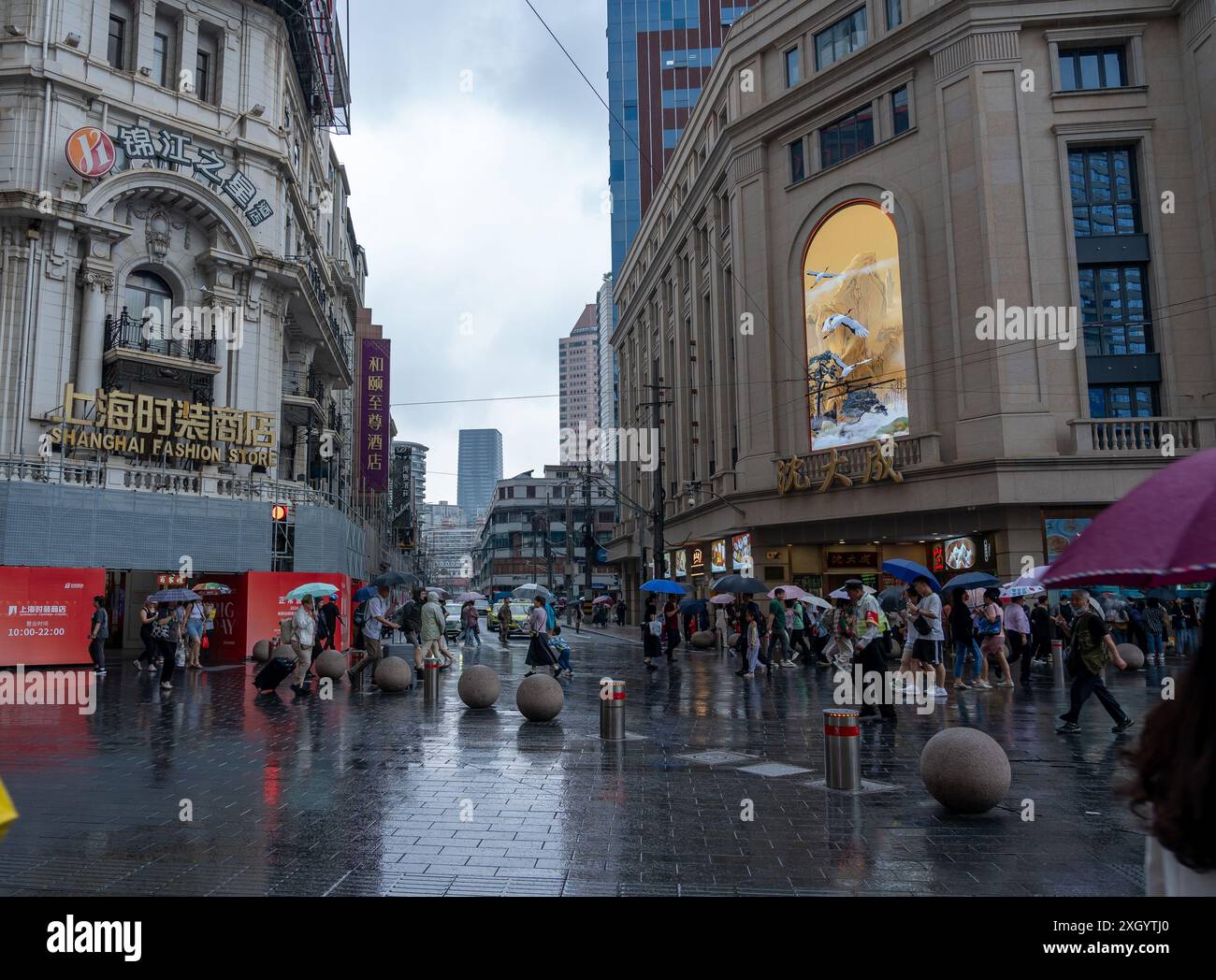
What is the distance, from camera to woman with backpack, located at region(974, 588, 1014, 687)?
16.8 meters

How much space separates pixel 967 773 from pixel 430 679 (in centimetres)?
991

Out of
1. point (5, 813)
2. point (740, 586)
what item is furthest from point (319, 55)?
point (5, 813)

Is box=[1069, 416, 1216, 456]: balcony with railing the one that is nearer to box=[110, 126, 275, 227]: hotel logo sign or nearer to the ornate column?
box=[110, 126, 275, 227]: hotel logo sign

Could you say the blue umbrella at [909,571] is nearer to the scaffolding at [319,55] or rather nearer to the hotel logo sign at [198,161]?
the hotel logo sign at [198,161]

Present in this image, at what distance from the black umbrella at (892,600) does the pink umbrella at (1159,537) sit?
20.2m

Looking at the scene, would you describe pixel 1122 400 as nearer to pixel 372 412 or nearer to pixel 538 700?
pixel 538 700

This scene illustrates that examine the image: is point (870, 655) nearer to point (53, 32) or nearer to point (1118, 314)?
point (1118, 314)

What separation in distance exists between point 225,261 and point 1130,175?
27.4 meters

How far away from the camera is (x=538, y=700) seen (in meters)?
12.5

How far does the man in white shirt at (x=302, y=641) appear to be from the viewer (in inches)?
633

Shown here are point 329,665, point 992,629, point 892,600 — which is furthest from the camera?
point 892,600

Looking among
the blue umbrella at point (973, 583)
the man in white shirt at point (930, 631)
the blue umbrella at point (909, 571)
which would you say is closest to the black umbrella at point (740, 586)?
the blue umbrella at point (973, 583)

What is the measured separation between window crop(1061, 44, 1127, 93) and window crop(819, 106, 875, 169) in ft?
19.2

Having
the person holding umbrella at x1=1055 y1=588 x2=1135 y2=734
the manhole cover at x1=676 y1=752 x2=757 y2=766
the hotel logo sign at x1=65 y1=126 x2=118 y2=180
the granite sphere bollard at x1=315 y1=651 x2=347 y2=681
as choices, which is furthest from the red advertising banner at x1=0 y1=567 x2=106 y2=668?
the person holding umbrella at x1=1055 y1=588 x2=1135 y2=734
